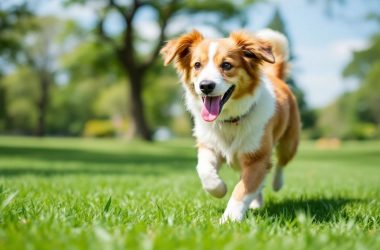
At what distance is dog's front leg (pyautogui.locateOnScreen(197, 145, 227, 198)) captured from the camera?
4.59 meters

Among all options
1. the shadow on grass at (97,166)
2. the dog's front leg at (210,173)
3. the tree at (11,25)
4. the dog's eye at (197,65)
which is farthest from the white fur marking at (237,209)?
the tree at (11,25)

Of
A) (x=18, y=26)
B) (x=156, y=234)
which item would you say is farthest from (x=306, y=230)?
(x=18, y=26)

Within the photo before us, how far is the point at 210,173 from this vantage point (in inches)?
183

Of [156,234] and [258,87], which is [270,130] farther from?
[156,234]

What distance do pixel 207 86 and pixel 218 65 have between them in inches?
16.4

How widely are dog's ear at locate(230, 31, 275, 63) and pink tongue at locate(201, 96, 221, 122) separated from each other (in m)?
0.71

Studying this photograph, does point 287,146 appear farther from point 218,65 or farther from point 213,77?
point 213,77

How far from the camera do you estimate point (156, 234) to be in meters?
2.79

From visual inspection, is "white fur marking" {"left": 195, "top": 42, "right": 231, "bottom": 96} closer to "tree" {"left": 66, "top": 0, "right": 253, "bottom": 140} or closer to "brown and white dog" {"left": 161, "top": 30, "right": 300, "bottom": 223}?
"brown and white dog" {"left": 161, "top": 30, "right": 300, "bottom": 223}

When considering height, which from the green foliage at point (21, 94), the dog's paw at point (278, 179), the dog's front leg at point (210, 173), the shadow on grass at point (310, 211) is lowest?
the green foliage at point (21, 94)

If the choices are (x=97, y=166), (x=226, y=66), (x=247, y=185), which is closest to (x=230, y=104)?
(x=226, y=66)

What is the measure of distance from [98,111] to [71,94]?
5163 millimetres

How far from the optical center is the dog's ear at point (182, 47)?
530cm

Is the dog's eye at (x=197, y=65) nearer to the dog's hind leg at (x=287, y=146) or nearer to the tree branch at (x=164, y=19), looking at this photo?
the dog's hind leg at (x=287, y=146)
